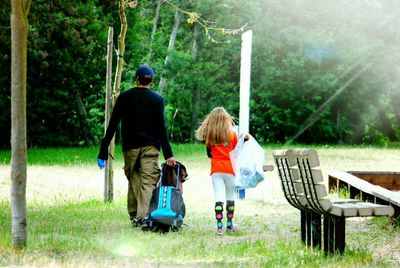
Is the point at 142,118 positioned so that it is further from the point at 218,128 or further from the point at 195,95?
the point at 195,95

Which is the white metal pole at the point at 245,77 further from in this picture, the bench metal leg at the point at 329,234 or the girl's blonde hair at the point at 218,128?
the bench metal leg at the point at 329,234

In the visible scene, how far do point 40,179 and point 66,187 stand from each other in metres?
2.59

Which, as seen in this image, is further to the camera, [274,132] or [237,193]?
[274,132]

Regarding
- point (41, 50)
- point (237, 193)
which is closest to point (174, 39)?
point (41, 50)

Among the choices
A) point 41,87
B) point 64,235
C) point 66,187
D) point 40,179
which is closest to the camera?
point 64,235

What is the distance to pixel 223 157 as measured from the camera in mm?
10031

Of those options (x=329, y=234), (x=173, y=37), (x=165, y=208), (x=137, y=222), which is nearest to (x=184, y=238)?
(x=165, y=208)

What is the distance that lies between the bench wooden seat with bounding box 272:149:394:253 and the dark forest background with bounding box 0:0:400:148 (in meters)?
34.1

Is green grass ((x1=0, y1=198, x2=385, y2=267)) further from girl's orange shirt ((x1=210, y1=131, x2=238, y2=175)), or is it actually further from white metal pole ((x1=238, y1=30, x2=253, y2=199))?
white metal pole ((x1=238, y1=30, x2=253, y2=199))

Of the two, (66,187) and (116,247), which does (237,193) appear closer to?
(66,187)

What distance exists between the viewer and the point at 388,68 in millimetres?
46156

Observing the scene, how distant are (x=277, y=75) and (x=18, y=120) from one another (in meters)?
38.8

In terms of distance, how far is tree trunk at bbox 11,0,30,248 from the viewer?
764cm

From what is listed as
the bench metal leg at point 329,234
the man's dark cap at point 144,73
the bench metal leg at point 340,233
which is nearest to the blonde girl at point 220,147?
the man's dark cap at point 144,73
